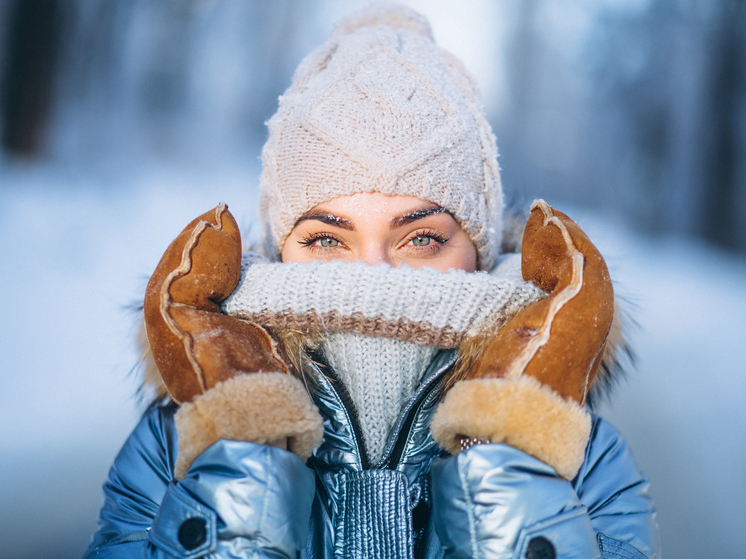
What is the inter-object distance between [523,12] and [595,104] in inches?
26.1

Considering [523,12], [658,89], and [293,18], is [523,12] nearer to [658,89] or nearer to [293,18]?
[658,89]

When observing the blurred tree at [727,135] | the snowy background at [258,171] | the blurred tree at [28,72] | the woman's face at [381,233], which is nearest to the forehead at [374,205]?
the woman's face at [381,233]

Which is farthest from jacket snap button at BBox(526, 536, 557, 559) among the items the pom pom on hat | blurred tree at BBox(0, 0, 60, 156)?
blurred tree at BBox(0, 0, 60, 156)

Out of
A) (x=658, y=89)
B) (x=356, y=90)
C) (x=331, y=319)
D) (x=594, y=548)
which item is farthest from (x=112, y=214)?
(x=658, y=89)

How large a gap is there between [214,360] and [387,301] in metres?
0.28

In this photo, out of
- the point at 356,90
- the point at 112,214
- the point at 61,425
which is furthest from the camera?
the point at 112,214

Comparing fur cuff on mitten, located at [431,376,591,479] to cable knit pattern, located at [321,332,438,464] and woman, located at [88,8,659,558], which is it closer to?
woman, located at [88,8,659,558]

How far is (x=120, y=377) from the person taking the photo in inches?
78.9

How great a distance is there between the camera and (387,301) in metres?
0.81

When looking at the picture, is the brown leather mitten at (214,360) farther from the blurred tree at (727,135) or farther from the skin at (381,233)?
the blurred tree at (727,135)

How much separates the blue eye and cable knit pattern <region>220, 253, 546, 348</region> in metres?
0.14

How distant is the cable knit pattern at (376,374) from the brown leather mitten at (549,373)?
144 mm

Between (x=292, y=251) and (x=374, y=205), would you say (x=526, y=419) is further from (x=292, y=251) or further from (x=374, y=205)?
(x=292, y=251)

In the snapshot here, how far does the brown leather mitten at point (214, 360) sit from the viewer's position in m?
0.67
